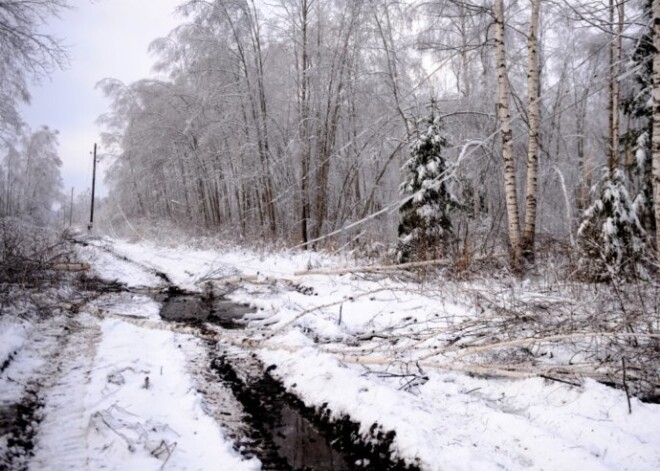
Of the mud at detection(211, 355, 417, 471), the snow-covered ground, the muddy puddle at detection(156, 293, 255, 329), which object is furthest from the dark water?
the muddy puddle at detection(156, 293, 255, 329)

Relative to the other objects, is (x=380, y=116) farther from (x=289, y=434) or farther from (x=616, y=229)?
(x=289, y=434)

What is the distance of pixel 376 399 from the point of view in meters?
3.17

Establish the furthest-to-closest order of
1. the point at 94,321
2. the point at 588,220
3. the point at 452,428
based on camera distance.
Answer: the point at 588,220 < the point at 94,321 < the point at 452,428

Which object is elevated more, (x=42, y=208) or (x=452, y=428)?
(x=42, y=208)

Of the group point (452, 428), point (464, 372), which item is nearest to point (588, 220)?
point (464, 372)

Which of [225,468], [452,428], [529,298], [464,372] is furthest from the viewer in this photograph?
[529,298]

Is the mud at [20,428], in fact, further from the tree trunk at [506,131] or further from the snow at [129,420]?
the tree trunk at [506,131]

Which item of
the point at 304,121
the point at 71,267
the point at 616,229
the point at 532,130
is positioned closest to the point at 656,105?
the point at 616,229

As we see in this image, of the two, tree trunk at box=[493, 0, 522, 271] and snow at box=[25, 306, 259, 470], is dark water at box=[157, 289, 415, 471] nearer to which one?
snow at box=[25, 306, 259, 470]

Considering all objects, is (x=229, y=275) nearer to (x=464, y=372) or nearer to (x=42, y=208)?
(x=464, y=372)

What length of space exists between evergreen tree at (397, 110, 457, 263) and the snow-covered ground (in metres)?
3.02

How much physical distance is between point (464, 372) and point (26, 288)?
7.13 metres

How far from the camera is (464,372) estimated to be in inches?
144

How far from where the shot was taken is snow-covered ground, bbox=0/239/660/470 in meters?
2.54
